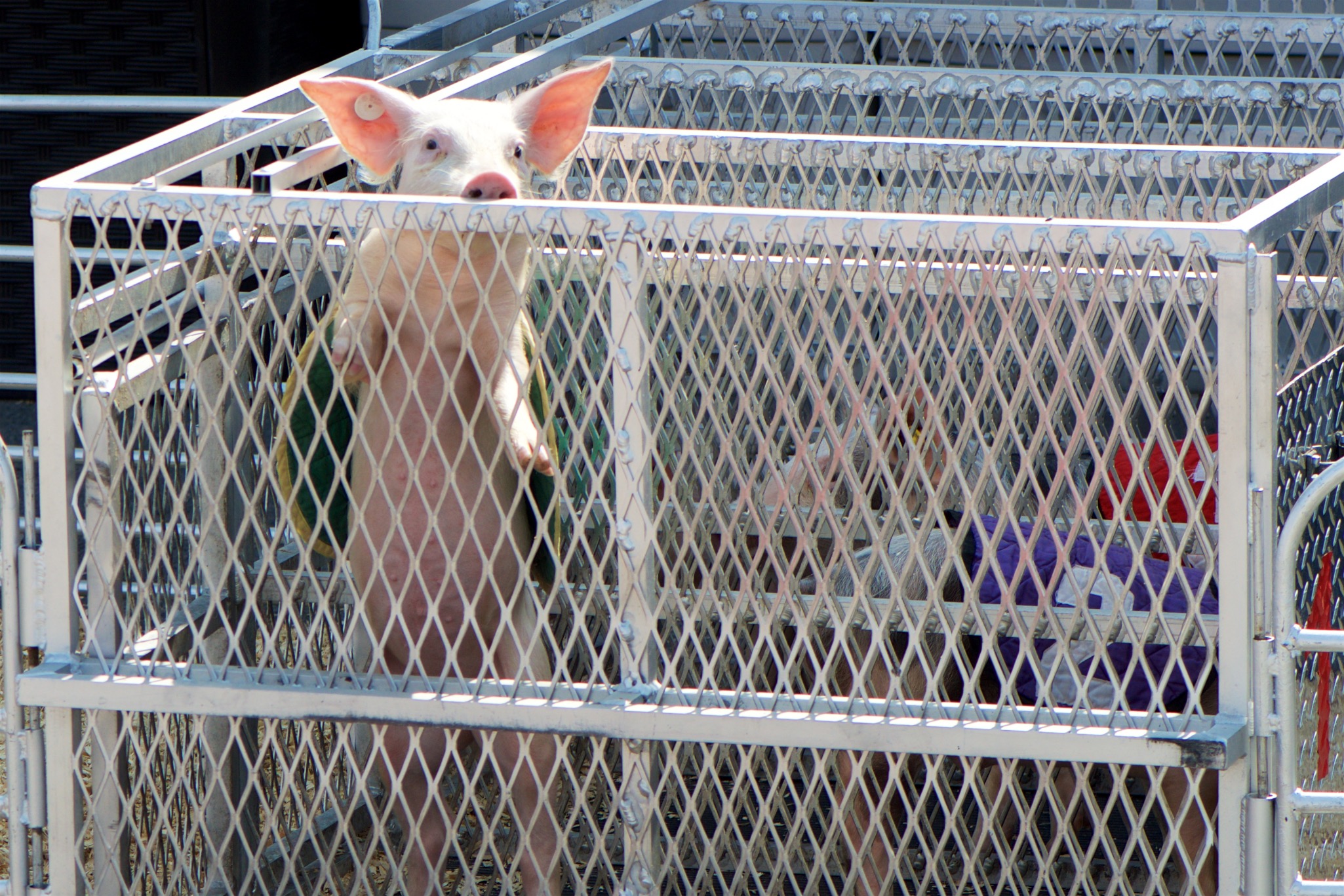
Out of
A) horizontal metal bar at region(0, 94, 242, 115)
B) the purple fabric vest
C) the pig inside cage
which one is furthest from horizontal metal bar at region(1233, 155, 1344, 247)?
horizontal metal bar at region(0, 94, 242, 115)

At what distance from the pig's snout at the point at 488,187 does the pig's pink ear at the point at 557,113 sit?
1.67 feet

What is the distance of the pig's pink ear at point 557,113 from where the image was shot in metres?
3.57

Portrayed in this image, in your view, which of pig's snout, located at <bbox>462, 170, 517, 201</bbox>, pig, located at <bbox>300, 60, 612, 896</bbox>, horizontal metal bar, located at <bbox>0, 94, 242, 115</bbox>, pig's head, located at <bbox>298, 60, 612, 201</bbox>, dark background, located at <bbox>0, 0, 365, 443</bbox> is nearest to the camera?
pig's snout, located at <bbox>462, 170, 517, 201</bbox>

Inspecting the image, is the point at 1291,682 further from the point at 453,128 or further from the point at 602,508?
the point at 453,128

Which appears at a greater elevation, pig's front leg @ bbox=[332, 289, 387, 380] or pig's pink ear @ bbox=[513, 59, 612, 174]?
pig's pink ear @ bbox=[513, 59, 612, 174]

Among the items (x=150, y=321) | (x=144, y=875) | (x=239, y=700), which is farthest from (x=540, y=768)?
(x=150, y=321)

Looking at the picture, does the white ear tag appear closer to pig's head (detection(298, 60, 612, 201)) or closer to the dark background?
pig's head (detection(298, 60, 612, 201))

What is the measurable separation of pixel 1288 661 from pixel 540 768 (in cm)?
137

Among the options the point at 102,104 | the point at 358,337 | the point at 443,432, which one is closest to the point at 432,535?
the point at 443,432

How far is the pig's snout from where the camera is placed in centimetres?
309

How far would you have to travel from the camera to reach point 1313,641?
2.77 metres

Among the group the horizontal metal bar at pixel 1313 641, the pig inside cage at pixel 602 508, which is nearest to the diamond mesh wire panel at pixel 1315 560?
the pig inside cage at pixel 602 508

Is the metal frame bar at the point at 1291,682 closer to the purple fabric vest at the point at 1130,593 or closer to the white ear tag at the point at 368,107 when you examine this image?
the purple fabric vest at the point at 1130,593

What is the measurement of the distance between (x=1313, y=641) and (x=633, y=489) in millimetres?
1078
